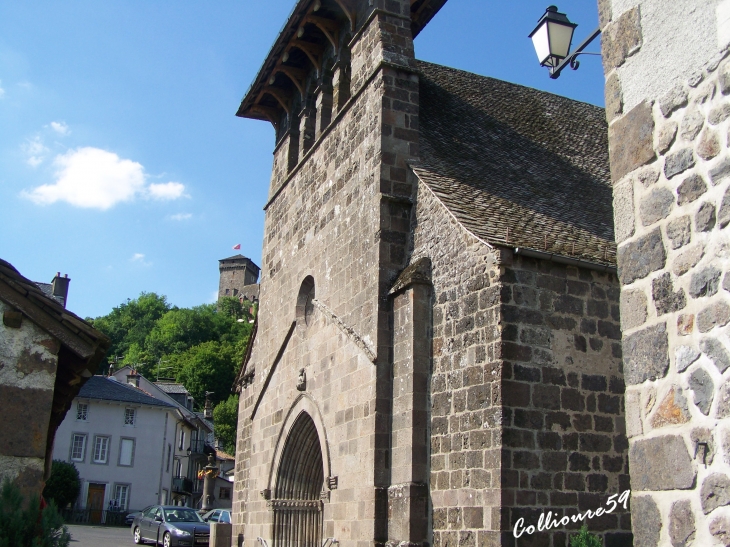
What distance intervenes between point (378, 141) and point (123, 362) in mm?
67956

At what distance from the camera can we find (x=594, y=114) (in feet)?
54.0

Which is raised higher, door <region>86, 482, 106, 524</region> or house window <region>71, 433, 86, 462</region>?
house window <region>71, 433, 86, 462</region>

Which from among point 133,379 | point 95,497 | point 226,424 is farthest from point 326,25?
point 226,424

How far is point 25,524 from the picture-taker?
507cm

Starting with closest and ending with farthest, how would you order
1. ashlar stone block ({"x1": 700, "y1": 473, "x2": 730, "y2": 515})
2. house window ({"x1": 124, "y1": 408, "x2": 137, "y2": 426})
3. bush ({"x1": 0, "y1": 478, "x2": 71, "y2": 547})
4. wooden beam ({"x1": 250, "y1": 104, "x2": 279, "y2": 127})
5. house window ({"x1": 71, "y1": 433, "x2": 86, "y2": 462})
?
1. ashlar stone block ({"x1": 700, "y1": 473, "x2": 730, "y2": 515})
2. bush ({"x1": 0, "y1": 478, "x2": 71, "y2": 547})
3. wooden beam ({"x1": 250, "y1": 104, "x2": 279, "y2": 127})
4. house window ({"x1": 71, "y1": 433, "x2": 86, "y2": 462})
5. house window ({"x1": 124, "y1": 408, "x2": 137, "y2": 426})

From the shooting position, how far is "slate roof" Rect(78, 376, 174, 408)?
35656 millimetres

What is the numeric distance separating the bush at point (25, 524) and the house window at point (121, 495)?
3329cm

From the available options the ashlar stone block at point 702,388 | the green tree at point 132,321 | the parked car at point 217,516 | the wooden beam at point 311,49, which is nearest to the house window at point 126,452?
the parked car at point 217,516

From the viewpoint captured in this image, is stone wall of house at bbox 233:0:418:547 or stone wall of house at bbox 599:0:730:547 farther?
stone wall of house at bbox 233:0:418:547

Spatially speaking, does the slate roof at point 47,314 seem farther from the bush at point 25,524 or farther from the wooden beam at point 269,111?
the wooden beam at point 269,111

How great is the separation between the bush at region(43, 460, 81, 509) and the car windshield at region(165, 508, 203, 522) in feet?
41.7

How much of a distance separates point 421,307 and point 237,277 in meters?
100

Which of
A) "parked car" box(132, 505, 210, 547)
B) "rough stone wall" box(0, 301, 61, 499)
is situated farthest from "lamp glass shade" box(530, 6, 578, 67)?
"parked car" box(132, 505, 210, 547)

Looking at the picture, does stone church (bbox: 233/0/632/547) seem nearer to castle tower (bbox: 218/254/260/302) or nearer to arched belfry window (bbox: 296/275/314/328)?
arched belfry window (bbox: 296/275/314/328)
